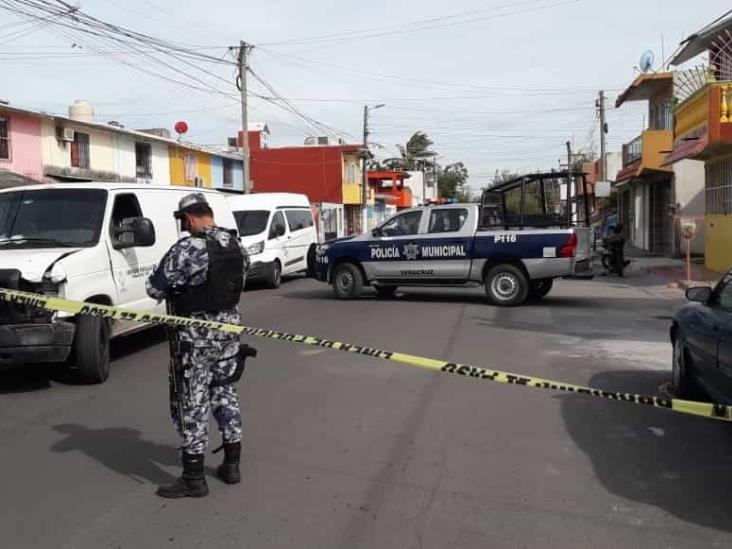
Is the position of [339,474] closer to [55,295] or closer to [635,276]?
[55,295]

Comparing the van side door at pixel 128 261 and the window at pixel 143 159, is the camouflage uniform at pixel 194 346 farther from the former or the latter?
the window at pixel 143 159

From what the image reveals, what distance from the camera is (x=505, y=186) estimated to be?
15.2 metres

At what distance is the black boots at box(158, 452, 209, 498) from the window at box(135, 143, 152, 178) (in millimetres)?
27037

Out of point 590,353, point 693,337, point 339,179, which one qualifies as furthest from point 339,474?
point 339,179

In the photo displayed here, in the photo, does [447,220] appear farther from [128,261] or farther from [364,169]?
[364,169]

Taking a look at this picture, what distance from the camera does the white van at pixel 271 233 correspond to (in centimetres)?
1797

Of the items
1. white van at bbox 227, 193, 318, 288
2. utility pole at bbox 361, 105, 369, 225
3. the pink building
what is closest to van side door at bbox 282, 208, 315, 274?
white van at bbox 227, 193, 318, 288

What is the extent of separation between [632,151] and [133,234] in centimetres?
2997

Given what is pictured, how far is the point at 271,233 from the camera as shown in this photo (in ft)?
60.7

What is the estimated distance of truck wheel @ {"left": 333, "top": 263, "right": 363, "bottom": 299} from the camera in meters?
15.4

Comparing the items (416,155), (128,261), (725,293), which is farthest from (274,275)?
(416,155)

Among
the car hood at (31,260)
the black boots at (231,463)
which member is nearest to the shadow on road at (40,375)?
the car hood at (31,260)

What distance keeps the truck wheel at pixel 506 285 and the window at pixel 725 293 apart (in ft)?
25.5

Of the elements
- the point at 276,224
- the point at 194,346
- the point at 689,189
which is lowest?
the point at 194,346
